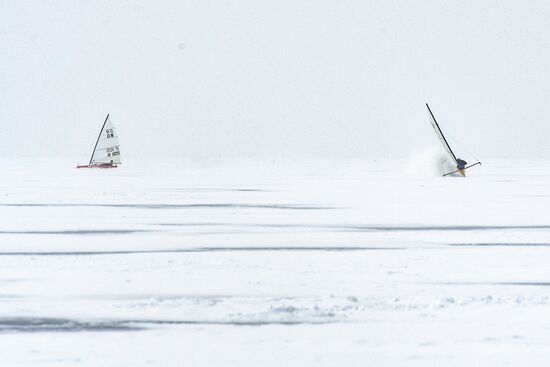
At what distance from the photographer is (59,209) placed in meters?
38.5

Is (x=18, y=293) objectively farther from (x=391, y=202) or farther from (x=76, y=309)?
(x=391, y=202)

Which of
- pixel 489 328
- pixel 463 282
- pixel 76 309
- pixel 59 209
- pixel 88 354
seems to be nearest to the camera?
pixel 88 354

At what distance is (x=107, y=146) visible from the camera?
99.2 metres

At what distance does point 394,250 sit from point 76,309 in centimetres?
1011

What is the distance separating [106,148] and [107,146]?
557 millimetres

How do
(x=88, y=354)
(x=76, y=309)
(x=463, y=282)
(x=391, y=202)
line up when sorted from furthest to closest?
(x=391, y=202) → (x=463, y=282) → (x=76, y=309) → (x=88, y=354)

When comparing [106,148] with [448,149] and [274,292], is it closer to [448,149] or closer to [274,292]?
[448,149]

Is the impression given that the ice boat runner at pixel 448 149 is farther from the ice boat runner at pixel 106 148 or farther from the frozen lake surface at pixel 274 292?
the frozen lake surface at pixel 274 292

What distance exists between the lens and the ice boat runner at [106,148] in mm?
96812

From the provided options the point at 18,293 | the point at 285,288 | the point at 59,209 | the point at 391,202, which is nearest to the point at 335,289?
the point at 285,288

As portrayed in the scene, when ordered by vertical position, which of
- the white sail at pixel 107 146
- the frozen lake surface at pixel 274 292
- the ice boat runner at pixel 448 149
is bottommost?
the frozen lake surface at pixel 274 292

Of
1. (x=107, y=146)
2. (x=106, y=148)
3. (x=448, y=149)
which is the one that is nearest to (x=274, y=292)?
(x=448, y=149)

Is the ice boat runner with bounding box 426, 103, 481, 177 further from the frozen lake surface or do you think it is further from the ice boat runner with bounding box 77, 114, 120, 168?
the frozen lake surface

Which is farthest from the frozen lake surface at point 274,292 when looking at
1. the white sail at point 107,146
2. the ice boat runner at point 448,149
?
the white sail at point 107,146
